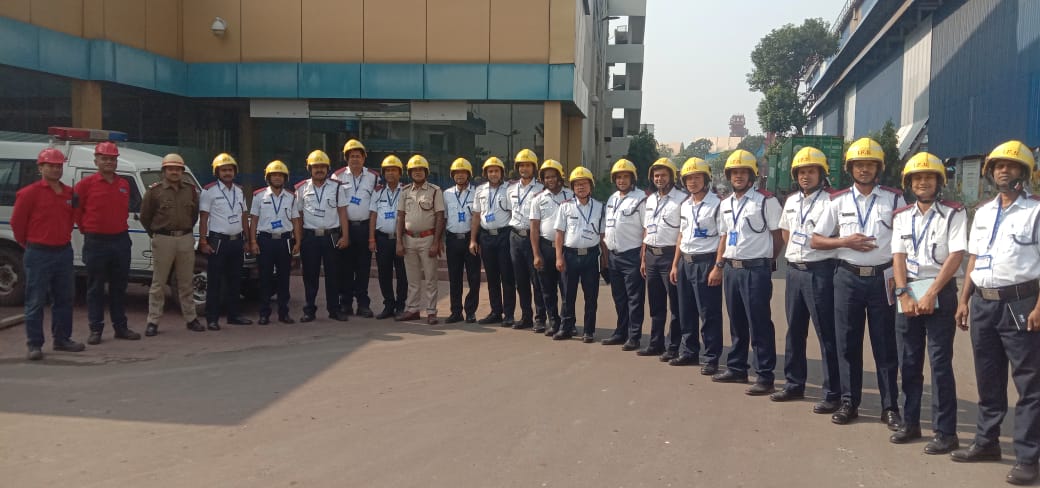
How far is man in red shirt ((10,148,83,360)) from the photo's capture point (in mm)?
8211

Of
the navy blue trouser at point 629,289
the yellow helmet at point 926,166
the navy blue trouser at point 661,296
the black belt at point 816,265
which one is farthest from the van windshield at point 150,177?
the yellow helmet at point 926,166

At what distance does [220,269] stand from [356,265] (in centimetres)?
169

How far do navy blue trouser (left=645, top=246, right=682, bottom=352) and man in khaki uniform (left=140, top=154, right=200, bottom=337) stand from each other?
17.4ft

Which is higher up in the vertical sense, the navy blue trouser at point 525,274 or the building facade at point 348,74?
the building facade at point 348,74

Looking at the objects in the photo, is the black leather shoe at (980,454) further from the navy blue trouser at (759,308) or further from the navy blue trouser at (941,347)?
the navy blue trouser at (759,308)

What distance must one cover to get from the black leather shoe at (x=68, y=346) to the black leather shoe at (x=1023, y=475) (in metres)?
8.31

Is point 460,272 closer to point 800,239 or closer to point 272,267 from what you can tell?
point 272,267

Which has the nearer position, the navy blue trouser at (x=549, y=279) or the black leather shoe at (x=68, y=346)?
the black leather shoe at (x=68, y=346)

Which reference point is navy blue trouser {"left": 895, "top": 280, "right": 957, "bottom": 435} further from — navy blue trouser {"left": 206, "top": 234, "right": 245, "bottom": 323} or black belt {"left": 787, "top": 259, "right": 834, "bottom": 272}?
navy blue trouser {"left": 206, "top": 234, "right": 245, "bottom": 323}

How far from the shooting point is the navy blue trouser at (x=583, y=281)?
30.9 ft

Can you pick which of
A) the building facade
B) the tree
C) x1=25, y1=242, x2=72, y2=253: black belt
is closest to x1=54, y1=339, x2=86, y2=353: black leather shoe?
x1=25, y1=242, x2=72, y2=253: black belt

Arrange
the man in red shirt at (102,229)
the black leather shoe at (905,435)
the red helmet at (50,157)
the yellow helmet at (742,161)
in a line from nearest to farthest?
1. the black leather shoe at (905,435)
2. the yellow helmet at (742,161)
3. the red helmet at (50,157)
4. the man in red shirt at (102,229)

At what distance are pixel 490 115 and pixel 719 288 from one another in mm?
13702

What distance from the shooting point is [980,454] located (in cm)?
541
